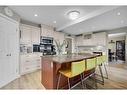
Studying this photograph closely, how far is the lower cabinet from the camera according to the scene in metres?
3.96

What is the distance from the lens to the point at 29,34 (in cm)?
432

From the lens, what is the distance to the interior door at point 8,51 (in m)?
2.79

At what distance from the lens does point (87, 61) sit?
230cm

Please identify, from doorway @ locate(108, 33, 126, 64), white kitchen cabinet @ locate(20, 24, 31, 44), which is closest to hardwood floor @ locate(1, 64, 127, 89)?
white kitchen cabinet @ locate(20, 24, 31, 44)

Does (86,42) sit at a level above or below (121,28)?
below

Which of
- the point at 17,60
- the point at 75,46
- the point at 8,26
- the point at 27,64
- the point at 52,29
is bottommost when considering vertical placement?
the point at 27,64

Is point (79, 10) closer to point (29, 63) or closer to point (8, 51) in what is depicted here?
point (8, 51)

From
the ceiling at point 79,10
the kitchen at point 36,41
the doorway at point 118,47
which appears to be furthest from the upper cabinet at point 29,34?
the doorway at point 118,47

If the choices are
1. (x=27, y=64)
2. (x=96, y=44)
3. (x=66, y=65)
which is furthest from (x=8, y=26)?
(x=96, y=44)

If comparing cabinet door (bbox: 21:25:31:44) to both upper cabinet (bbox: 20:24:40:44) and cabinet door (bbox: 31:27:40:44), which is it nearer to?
upper cabinet (bbox: 20:24:40:44)

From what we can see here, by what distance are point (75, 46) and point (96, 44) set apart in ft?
6.87

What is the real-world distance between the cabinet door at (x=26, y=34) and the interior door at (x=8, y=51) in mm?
527
